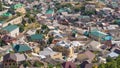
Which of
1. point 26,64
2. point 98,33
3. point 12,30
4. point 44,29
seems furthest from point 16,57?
point 98,33

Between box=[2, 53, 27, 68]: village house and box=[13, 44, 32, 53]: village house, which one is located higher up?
box=[2, 53, 27, 68]: village house

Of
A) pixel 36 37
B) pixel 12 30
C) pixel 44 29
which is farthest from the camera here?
pixel 44 29

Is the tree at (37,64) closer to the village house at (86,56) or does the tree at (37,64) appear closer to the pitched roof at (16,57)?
the pitched roof at (16,57)

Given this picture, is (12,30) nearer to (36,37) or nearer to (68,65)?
(36,37)

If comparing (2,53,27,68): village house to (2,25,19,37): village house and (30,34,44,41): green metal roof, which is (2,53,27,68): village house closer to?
(30,34,44,41): green metal roof

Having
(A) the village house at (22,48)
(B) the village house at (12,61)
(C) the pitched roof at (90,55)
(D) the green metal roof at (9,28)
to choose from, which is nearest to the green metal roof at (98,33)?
(C) the pitched roof at (90,55)

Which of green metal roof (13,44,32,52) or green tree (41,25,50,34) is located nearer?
green metal roof (13,44,32,52)

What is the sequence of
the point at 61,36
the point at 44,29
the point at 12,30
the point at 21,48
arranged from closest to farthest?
1. the point at 21,48
2. the point at 61,36
3. the point at 12,30
4. the point at 44,29

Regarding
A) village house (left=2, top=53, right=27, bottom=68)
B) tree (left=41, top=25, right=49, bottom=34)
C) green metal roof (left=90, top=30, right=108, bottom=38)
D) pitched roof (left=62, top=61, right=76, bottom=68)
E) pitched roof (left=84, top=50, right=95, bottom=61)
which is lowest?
green metal roof (left=90, top=30, right=108, bottom=38)

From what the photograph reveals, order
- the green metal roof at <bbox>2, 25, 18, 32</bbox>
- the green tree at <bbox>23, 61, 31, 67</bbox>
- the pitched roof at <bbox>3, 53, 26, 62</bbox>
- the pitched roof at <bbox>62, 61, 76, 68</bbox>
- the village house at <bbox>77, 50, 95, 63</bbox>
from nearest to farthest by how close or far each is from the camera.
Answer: the green tree at <bbox>23, 61, 31, 67</bbox>
the pitched roof at <bbox>62, 61, 76, 68</bbox>
the pitched roof at <bbox>3, 53, 26, 62</bbox>
the village house at <bbox>77, 50, 95, 63</bbox>
the green metal roof at <bbox>2, 25, 18, 32</bbox>

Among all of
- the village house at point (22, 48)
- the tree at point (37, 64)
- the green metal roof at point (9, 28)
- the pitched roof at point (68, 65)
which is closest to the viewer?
the tree at point (37, 64)

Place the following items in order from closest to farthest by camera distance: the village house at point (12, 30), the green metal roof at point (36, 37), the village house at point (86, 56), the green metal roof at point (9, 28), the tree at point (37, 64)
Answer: the tree at point (37, 64), the village house at point (86, 56), the green metal roof at point (36, 37), the village house at point (12, 30), the green metal roof at point (9, 28)

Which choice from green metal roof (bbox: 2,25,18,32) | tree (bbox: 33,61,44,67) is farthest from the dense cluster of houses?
tree (bbox: 33,61,44,67)

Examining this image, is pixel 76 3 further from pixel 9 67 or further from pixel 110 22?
pixel 9 67
